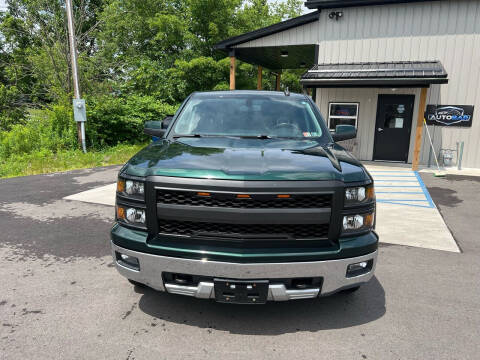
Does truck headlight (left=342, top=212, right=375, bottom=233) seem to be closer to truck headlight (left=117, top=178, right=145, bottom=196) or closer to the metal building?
truck headlight (left=117, top=178, right=145, bottom=196)

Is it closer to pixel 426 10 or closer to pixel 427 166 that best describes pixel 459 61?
pixel 426 10

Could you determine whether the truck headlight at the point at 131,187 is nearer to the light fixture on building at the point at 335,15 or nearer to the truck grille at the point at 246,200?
the truck grille at the point at 246,200

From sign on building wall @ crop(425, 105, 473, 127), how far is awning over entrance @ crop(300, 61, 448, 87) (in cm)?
145

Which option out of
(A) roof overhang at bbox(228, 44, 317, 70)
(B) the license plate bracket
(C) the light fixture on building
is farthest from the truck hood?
(A) roof overhang at bbox(228, 44, 317, 70)

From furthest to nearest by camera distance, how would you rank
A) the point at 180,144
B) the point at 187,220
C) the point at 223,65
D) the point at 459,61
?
the point at 223,65 → the point at 459,61 → the point at 180,144 → the point at 187,220

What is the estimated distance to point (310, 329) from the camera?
2.74 m

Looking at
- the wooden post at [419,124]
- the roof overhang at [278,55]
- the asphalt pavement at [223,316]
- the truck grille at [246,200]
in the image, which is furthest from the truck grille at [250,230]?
the roof overhang at [278,55]

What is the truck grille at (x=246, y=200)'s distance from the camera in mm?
2391

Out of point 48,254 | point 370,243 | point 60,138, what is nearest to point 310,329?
point 370,243

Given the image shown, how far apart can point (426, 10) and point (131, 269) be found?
13195 mm

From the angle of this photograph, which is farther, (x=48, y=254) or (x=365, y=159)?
(x=365, y=159)

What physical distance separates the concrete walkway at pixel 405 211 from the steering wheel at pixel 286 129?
7.73ft

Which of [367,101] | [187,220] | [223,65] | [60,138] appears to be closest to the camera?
[187,220]

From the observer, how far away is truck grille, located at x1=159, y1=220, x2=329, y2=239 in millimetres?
2445
